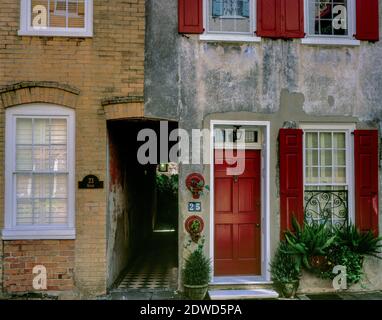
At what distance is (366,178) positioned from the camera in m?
7.33

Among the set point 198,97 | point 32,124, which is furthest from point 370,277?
point 32,124

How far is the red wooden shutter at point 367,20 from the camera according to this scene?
7.44 meters

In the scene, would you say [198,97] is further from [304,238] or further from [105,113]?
[304,238]

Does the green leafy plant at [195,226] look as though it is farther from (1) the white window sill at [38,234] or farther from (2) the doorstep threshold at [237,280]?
(1) the white window sill at [38,234]

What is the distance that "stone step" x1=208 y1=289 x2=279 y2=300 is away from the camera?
6.67 meters

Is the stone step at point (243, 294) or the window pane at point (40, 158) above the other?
the window pane at point (40, 158)

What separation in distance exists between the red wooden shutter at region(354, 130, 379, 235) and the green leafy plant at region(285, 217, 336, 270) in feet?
2.63

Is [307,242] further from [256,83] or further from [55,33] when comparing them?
[55,33]

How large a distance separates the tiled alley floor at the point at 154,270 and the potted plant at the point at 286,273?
191 cm

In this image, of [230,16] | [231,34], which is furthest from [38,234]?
[230,16]

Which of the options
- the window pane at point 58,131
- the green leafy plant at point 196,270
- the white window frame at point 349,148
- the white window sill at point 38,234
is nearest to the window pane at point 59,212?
the white window sill at point 38,234

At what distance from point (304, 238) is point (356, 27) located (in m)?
4.12

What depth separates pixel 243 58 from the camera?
23.8ft

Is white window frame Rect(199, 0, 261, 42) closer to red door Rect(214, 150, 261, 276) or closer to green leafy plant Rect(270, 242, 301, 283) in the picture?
red door Rect(214, 150, 261, 276)
